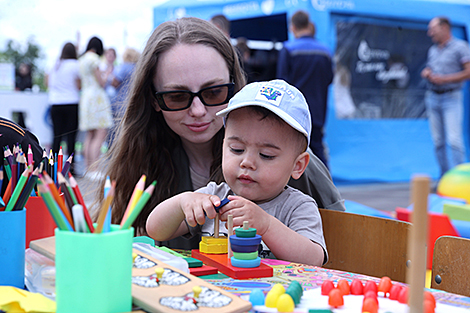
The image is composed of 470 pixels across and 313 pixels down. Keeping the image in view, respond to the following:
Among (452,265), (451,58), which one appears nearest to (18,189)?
(452,265)

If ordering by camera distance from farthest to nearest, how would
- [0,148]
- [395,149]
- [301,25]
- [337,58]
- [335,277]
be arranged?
[395,149] → [337,58] → [301,25] → [0,148] → [335,277]

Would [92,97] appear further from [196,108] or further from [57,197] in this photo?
[57,197]

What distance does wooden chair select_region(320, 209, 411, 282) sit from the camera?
1317mm

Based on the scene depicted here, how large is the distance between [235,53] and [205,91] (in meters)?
0.26

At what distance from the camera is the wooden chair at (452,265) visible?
1.11m

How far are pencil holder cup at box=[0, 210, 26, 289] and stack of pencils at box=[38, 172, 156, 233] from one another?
20 centimetres

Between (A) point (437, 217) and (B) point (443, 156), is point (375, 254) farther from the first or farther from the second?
(B) point (443, 156)

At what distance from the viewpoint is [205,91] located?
1.61 meters

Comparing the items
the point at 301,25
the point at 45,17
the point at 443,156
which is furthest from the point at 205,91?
the point at 443,156

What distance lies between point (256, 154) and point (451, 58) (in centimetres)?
527

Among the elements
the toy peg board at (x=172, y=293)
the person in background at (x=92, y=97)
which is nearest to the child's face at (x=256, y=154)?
the toy peg board at (x=172, y=293)

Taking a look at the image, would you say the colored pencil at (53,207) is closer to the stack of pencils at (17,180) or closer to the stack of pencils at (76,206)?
A: the stack of pencils at (76,206)

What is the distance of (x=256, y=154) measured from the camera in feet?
4.16

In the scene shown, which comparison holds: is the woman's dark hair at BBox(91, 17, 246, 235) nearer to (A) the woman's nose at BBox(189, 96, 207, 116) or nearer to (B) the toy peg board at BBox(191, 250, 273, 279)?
(A) the woman's nose at BBox(189, 96, 207, 116)
